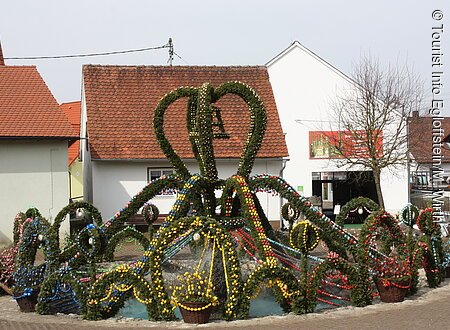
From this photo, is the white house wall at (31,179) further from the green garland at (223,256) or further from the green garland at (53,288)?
the green garland at (223,256)

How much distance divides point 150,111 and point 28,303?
15.3 metres

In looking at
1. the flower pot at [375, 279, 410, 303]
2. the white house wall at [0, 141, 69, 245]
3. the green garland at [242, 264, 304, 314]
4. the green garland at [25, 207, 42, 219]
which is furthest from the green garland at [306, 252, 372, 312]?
the white house wall at [0, 141, 69, 245]

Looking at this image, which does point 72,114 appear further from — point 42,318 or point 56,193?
point 42,318

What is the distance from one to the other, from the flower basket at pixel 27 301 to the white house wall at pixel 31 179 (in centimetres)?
976

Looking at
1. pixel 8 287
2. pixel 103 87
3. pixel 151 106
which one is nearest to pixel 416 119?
pixel 151 106

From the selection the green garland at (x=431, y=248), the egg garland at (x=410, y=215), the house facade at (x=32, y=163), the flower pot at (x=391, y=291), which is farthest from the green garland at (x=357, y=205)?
the house facade at (x=32, y=163)

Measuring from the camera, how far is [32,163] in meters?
22.1

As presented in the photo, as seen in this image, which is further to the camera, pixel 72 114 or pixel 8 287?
pixel 72 114

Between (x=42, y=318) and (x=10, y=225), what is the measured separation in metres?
10.7

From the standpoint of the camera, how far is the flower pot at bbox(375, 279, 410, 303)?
12.4 m

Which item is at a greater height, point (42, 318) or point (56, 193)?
point (56, 193)

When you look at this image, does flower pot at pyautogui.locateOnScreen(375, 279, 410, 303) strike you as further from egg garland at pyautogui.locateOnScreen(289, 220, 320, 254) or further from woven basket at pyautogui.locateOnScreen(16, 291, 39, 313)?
woven basket at pyautogui.locateOnScreen(16, 291, 39, 313)

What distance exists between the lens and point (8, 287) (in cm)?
1439

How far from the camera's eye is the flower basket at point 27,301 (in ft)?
40.8
